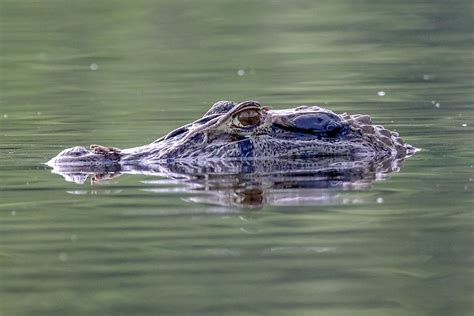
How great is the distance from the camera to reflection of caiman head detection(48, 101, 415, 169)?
1390cm

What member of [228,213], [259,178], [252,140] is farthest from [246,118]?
[228,213]

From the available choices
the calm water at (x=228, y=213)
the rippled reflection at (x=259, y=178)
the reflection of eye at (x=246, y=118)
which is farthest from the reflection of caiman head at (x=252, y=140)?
the calm water at (x=228, y=213)

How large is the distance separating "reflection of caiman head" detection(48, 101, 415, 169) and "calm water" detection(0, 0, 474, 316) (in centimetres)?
59

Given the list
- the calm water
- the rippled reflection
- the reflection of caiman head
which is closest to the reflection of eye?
the reflection of caiman head

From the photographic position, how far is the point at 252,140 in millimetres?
13984

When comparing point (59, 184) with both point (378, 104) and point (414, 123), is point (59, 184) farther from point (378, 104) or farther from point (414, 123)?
point (378, 104)

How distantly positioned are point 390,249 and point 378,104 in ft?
32.4

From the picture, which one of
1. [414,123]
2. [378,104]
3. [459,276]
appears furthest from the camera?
[378,104]

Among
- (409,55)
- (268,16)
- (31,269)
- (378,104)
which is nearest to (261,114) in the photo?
(31,269)

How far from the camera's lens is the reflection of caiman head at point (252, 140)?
13.9 m

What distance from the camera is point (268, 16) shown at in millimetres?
38344

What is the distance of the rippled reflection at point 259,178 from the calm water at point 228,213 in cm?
8

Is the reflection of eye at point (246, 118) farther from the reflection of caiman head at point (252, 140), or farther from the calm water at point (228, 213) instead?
the calm water at point (228, 213)

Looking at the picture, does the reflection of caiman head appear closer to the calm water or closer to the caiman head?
the caiman head
